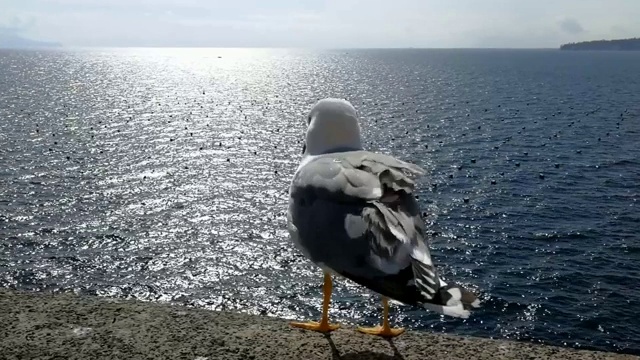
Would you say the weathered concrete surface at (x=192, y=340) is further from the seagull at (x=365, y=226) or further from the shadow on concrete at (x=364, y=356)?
the seagull at (x=365, y=226)

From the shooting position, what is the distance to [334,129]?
6660 millimetres

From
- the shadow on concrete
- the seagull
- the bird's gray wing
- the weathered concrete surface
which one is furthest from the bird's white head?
the shadow on concrete

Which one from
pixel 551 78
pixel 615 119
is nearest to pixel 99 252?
pixel 615 119

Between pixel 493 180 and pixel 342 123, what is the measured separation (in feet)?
128

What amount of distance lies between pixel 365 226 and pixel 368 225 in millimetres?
31

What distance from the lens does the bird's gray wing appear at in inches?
180

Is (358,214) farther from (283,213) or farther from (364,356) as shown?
(283,213)

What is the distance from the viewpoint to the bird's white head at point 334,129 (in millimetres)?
6664

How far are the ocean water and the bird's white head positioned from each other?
18451 millimetres

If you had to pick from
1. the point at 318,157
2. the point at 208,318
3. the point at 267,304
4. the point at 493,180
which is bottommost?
the point at 267,304

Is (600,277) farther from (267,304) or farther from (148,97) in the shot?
(148,97)

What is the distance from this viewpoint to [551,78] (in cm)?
14312

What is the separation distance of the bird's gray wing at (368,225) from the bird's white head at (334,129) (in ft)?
1.64

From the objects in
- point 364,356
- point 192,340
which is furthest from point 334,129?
point 192,340
